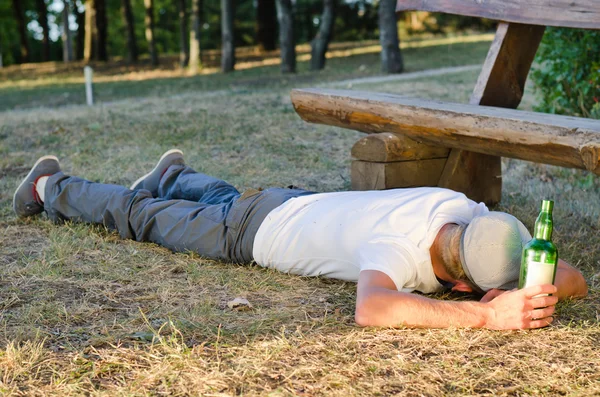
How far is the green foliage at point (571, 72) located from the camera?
5.99 metres

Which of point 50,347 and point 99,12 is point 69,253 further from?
point 99,12

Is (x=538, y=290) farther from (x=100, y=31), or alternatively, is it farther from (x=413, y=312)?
(x=100, y=31)

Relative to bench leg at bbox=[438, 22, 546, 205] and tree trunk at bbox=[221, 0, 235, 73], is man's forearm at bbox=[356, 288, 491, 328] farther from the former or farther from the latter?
tree trunk at bbox=[221, 0, 235, 73]

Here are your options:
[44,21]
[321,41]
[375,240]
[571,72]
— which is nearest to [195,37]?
[321,41]

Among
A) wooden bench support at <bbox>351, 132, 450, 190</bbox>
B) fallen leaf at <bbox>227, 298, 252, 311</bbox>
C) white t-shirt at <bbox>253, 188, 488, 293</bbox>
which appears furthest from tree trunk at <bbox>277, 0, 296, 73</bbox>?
fallen leaf at <bbox>227, 298, 252, 311</bbox>

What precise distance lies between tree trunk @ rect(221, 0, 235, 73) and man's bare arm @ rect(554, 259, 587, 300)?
1437 centimetres

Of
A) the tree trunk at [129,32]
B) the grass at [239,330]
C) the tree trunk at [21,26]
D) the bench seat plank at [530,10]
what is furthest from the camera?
the tree trunk at [21,26]

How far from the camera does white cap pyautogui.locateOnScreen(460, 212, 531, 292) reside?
303 cm

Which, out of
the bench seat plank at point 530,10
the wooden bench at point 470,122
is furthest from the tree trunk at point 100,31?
the bench seat plank at point 530,10

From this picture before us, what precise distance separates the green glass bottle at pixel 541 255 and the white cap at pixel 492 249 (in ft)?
0.35

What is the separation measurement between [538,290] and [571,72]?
151 inches

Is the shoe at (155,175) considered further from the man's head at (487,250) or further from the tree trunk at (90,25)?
the tree trunk at (90,25)

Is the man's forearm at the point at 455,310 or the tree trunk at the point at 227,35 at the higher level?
the tree trunk at the point at 227,35

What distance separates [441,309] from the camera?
2994 millimetres
